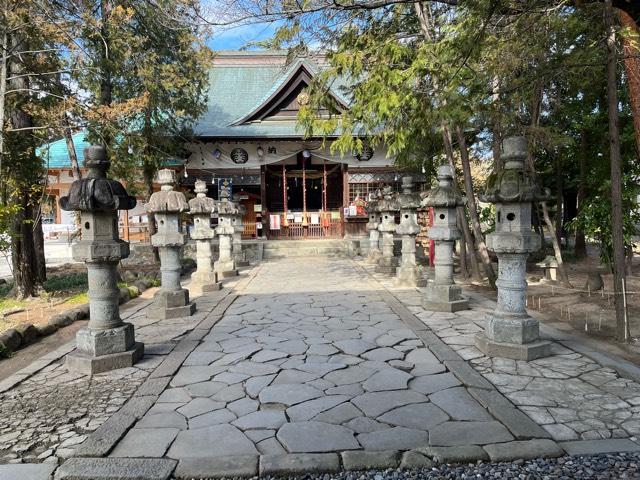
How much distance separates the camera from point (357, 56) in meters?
6.58

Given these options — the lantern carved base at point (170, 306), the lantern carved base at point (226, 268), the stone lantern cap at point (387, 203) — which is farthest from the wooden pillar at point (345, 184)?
the lantern carved base at point (170, 306)

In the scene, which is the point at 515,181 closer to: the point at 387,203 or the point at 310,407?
the point at 310,407

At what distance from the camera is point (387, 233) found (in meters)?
13.1

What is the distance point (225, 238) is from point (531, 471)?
442 inches

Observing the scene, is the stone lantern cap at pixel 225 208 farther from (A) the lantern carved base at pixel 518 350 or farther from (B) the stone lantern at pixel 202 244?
(A) the lantern carved base at pixel 518 350

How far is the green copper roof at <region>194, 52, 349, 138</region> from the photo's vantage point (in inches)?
778

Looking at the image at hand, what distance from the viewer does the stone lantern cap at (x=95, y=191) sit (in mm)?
5016

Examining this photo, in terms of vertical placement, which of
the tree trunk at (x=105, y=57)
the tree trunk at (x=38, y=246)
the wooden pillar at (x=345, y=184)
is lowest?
the tree trunk at (x=38, y=246)

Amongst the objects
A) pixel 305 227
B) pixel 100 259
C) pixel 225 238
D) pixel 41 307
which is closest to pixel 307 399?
pixel 100 259

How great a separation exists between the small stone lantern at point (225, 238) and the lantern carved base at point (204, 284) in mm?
1595

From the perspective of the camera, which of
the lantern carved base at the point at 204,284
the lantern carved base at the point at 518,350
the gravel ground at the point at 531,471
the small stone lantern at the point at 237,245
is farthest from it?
the small stone lantern at the point at 237,245

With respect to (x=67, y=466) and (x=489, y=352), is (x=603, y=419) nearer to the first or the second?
(x=489, y=352)

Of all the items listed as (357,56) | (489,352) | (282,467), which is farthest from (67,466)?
(357,56)

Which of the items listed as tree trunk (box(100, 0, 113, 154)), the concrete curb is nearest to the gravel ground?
the concrete curb
